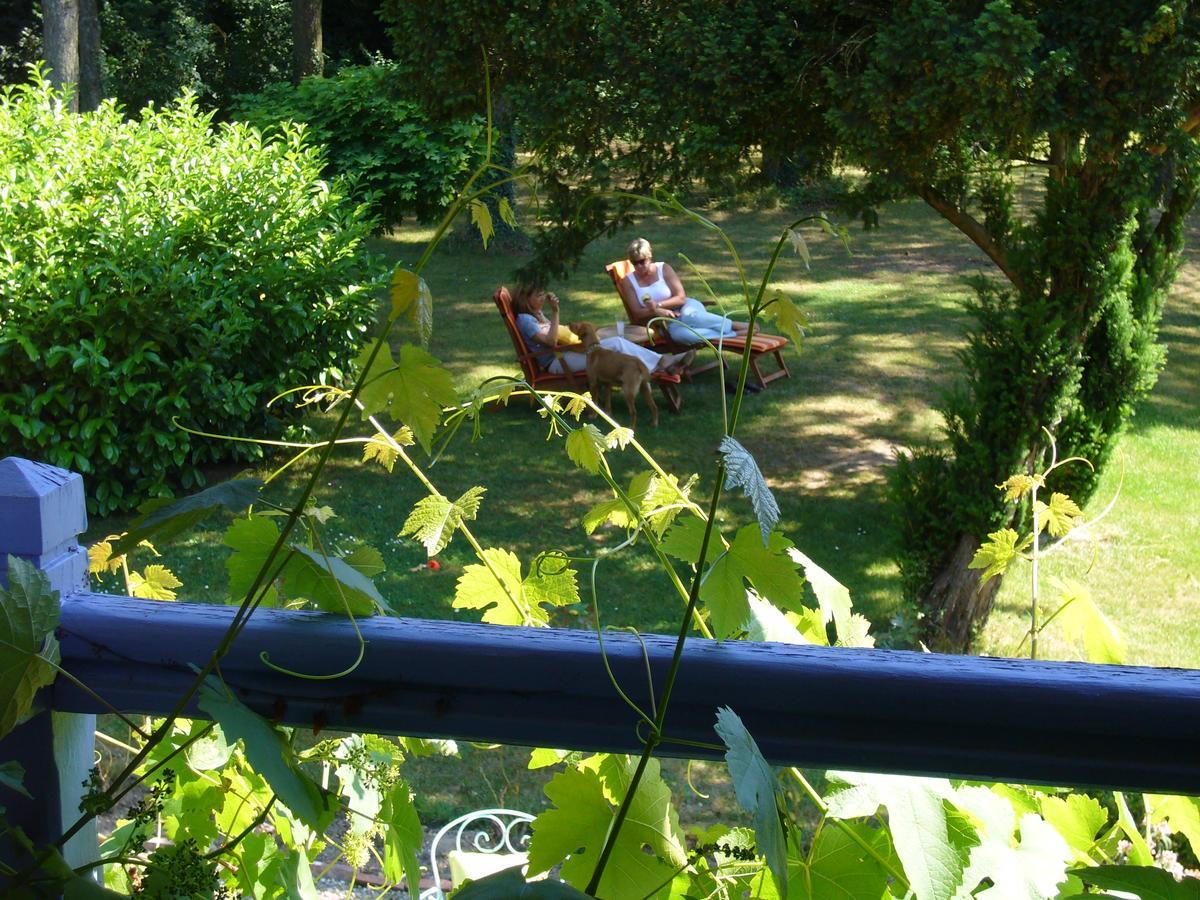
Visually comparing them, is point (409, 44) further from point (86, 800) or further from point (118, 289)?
point (86, 800)

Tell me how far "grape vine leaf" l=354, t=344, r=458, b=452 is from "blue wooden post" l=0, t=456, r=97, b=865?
0.93ft

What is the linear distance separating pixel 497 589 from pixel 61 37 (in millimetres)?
14214

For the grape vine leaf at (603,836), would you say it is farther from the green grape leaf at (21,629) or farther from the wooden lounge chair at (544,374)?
the wooden lounge chair at (544,374)

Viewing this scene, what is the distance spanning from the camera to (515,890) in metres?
0.73

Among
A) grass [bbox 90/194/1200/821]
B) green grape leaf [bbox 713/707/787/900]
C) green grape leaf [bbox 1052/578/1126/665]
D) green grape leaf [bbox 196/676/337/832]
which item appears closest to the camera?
green grape leaf [bbox 713/707/787/900]

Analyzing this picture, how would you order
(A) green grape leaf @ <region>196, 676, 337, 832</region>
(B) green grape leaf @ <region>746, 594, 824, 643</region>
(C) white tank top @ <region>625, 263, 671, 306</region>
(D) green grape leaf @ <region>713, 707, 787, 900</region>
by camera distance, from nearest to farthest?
(D) green grape leaf @ <region>713, 707, 787, 900</region> → (A) green grape leaf @ <region>196, 676, 337, 832</region> → (B) green grape leaf @ <region>746, 594, 824, 643</region> → (C) white tank top @ <region>625, 263, 671, 306</region>

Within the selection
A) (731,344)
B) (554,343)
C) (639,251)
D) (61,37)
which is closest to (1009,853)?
(731,344)

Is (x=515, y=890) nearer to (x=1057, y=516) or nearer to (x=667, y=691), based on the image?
(x=667, y=691)

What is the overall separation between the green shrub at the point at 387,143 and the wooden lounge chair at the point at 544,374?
11.0ft

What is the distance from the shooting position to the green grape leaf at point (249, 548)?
1.00 m

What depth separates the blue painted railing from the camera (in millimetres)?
827

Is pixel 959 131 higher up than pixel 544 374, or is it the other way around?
pixel 959 131

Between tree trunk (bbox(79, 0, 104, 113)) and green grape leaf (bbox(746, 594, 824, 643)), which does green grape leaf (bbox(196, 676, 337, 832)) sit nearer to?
green grape leaf (bbox(746, 594, 824, 643))

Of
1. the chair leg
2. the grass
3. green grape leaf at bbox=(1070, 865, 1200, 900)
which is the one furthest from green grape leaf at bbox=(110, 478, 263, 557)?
the chair leg
